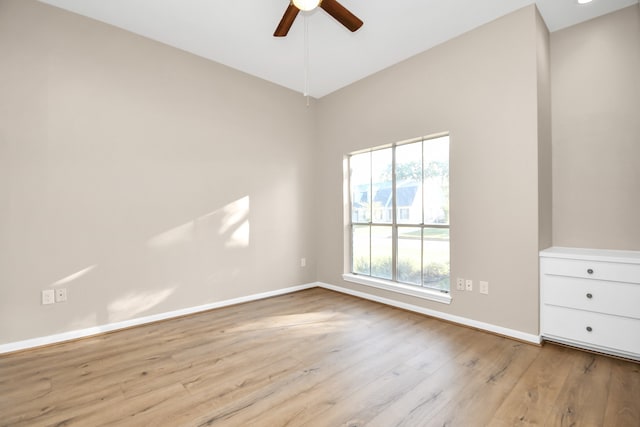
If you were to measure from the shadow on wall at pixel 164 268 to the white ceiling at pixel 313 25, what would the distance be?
180 centimetres

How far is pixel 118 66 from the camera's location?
9.45ft

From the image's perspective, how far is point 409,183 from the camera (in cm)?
354

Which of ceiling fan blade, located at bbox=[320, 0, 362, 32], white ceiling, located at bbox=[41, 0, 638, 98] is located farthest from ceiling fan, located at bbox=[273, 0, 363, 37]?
white ceiling, located at bbox=[41, 0, 638, 98]

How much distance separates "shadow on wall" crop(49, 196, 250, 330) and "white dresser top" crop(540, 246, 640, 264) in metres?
3.24

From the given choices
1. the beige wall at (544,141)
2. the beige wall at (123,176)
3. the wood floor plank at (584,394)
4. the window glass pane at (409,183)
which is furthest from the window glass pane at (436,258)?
the beige wall at (123,176)

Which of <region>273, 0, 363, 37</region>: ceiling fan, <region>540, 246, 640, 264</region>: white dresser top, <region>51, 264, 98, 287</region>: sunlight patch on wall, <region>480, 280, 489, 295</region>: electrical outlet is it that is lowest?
<region>480, 280, 489, 295</region>: electrical outlet

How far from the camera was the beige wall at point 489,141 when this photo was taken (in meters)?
2.55

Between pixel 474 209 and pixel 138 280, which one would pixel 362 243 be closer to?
pixel 474 209

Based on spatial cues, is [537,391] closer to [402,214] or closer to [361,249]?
[402,214]

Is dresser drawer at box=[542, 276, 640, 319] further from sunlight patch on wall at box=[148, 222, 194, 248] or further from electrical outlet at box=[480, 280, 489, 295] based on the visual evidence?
sunlight patch on wall at box=[148, 222, 194, 248]

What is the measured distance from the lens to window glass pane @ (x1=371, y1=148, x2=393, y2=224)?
3775 mm

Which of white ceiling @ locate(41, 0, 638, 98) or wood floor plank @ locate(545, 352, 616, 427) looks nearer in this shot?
wood floor plank @ locate(545, 352, 616, 427)

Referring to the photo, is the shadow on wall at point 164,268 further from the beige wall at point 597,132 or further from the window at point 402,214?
the beige wall at point 597,132

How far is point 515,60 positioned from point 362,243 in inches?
104
